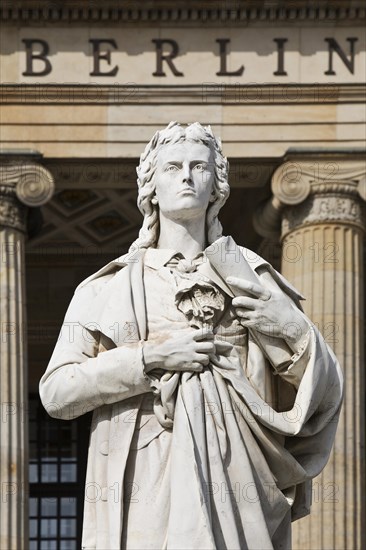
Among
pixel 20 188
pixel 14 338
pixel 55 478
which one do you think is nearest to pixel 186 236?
pixel 14 338

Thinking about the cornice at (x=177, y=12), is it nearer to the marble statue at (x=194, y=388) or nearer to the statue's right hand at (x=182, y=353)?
the marble statue at (x=194, y=388)

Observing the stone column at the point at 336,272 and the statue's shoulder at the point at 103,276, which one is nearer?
the statue's shoulder at the point at 103,276

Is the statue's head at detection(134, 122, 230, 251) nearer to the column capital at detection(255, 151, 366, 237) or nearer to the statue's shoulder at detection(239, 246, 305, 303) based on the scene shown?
the statue's shoulder at detection(239, 246, 305, 303)

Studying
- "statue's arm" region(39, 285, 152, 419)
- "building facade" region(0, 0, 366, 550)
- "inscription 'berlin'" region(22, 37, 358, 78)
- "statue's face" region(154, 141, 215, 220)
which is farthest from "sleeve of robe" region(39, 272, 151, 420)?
"inscription 'berlin'" region(22, 37, 358, 78)

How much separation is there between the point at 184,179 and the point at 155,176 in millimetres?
265

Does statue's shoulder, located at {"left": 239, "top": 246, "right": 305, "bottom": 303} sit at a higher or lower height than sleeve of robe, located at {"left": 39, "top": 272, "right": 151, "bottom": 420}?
higher

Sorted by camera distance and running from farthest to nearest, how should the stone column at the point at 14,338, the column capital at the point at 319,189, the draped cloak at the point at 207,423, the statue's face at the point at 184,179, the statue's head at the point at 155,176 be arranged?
the column capital at the point at 319,189, the stone column at the point at 14,338, the statue's head at the point at 155,176, the statue's face at the point at 184,179, the draped cloak at the point at 207,423

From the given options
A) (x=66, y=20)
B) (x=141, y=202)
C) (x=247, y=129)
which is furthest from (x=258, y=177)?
(x=141, y=202)

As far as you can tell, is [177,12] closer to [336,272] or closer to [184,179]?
[336,272]

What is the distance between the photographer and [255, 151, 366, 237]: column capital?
4209 centimetres

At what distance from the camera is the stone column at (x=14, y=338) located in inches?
Answer: 1608

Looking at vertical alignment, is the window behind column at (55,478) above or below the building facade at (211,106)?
below

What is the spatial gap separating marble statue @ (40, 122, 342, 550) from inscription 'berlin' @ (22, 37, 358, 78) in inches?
1128

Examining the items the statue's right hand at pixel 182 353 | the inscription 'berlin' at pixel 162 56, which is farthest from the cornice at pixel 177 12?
the statue's right hand at pixel 182 353
